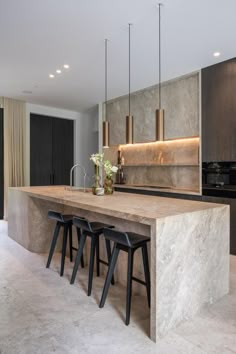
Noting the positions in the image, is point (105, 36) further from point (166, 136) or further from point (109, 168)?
point (166, 136)

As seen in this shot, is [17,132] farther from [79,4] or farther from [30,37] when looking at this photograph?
[79,4]

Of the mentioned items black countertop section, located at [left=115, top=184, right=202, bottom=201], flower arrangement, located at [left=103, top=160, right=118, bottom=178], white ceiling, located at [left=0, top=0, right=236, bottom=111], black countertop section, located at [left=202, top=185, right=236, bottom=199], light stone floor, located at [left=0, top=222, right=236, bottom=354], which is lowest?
Answer: light stone floor, located at [left=0, top=222, right=236, bottom=354]

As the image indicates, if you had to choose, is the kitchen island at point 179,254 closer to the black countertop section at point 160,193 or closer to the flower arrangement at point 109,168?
the flower arrangement at point 109,168

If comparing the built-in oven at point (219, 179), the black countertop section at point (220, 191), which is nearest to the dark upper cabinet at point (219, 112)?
the built-in oven at point (219, 179)

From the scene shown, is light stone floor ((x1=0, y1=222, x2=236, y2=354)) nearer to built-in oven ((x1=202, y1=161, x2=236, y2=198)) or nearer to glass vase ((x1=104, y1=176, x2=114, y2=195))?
glass vase ((x1=104, y1=176, x2=114, y2=195))

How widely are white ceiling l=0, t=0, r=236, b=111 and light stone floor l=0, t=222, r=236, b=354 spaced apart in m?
2.93

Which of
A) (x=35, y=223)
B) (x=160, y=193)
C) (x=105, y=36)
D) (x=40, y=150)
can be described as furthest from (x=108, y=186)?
(x=40, y=150)

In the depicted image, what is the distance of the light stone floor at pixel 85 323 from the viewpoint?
192 cm

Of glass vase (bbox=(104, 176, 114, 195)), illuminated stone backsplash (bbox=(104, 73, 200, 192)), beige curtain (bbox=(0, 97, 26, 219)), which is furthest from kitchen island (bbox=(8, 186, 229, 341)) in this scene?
beige curtain (bbox=(0, 97, 26, 219))

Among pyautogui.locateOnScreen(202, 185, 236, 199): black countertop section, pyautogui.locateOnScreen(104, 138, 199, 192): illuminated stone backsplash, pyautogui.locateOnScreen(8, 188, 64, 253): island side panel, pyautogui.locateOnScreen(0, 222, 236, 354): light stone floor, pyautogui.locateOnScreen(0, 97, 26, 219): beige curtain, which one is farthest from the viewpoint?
pyautogui.locateOnScreen(0, 97, 26, 219): beige curtain

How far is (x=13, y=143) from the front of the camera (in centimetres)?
641

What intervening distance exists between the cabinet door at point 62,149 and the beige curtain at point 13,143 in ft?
3.45

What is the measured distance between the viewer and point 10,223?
16.0 ft

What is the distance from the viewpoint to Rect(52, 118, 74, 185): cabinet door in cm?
747
